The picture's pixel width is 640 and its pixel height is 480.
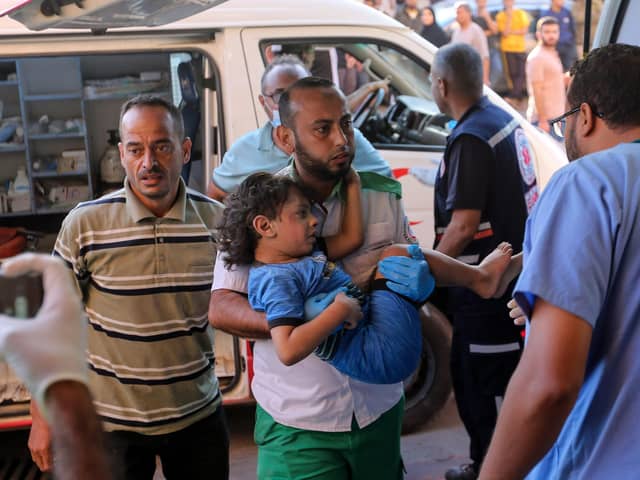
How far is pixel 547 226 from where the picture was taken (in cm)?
158

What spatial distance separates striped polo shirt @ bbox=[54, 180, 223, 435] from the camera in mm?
2559

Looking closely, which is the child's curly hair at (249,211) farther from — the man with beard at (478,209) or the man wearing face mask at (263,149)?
the man with beard at (478,209)

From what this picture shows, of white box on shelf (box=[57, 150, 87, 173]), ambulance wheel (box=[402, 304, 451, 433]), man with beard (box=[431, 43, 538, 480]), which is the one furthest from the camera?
white box on shelf (box=[57, 150, 87, 173])

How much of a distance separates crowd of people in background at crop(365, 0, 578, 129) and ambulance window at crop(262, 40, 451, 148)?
6.77 metres

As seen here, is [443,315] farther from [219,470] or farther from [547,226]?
[547,226]

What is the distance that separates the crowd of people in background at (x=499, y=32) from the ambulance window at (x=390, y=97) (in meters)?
6.77

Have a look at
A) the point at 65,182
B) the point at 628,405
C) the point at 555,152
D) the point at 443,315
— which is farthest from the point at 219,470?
the point at 65,182

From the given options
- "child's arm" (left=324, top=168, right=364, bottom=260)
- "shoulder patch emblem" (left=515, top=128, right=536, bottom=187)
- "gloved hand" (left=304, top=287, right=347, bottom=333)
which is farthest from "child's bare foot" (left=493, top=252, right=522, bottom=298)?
"shoulder patch emblem" (left=515, top=128, right=536, bottom=187)

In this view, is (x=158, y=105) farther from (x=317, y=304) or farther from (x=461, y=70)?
(x=461, y=70)

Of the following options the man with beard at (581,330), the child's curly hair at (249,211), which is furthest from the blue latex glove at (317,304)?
the man with beard at (581,330)

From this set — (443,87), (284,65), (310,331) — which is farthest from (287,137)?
(443,87)

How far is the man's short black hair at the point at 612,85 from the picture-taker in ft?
5.69

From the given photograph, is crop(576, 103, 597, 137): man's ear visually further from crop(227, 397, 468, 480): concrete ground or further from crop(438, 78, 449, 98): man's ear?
crop(227, 397, 468, 480): concrete ground

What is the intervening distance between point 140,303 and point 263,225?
53 centimetres
